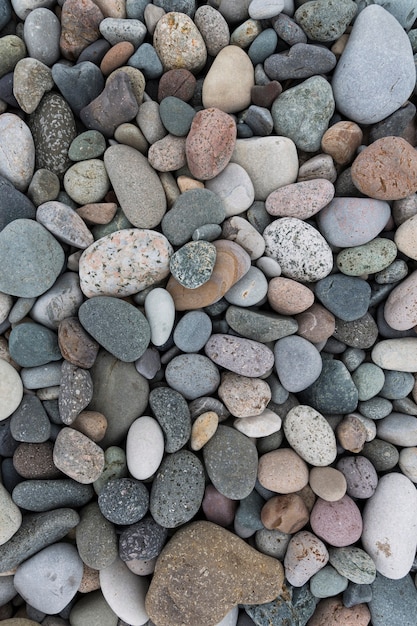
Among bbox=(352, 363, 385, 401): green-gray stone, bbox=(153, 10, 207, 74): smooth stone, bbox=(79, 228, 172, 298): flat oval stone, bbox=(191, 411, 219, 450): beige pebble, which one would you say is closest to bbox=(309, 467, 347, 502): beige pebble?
bbox=(352, 363, 385, 401): green-gray stone

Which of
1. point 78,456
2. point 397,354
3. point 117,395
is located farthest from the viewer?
point 397,354

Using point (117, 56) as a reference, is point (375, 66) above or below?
below

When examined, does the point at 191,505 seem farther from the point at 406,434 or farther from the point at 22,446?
the point at 406,434

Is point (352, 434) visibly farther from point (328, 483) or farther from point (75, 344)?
point (75, 344)

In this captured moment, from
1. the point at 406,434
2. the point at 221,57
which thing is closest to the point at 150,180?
the point at 221,57

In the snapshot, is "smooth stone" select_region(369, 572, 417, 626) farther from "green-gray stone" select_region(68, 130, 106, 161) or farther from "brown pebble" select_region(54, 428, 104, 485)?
"green-gray stone" select_region(68, 130, 106, 161)

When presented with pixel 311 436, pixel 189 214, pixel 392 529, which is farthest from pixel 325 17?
pixel 392 529
